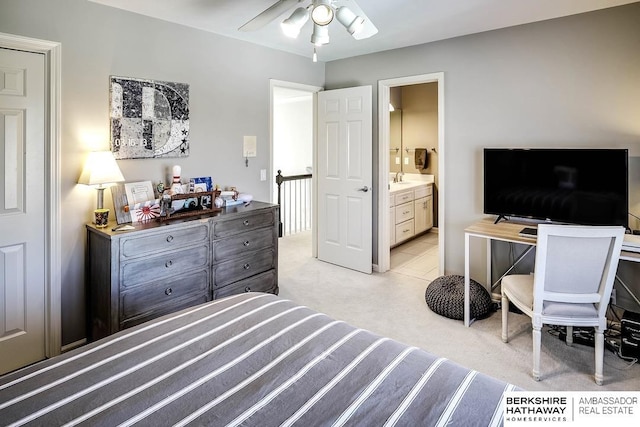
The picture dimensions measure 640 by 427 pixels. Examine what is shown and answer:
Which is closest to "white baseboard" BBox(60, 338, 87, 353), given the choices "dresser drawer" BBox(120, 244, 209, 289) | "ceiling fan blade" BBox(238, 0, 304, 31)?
"dresser drawer" BBox(120, 244, 209, 289)

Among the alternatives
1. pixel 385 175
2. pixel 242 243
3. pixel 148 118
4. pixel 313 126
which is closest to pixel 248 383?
pixel 242 243

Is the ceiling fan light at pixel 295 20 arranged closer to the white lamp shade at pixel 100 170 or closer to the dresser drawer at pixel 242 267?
the white lamp shade at pixel 100 170

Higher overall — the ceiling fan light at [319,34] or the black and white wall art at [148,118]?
the ceiling fan light at [319,34]

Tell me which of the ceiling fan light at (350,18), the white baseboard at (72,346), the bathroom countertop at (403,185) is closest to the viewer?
the ceiling fan light at (350,18)

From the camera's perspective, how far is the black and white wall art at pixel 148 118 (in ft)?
9.73

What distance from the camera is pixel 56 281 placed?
8.93 feet

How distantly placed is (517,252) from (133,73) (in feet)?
11.8

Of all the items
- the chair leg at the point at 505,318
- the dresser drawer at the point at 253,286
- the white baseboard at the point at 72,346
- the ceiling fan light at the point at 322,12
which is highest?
the ceiling fan light at the point at 322,12

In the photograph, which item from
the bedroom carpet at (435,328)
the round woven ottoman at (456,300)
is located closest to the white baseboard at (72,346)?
the bedroom carpet at (435,328)

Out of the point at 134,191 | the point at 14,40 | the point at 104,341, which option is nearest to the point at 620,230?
the point at 104,341

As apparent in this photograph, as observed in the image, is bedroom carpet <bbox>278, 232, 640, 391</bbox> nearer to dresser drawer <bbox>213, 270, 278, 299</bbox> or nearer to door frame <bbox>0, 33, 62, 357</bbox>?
dresser drawer <bbox>213, 270, 278, 299</bbox>

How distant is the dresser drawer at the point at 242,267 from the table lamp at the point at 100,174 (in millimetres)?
872

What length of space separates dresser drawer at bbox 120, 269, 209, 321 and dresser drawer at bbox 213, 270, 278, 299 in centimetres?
15

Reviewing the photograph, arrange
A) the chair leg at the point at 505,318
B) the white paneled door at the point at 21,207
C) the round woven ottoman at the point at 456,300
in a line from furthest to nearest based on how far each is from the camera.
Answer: the round woven ottoman at the point at 456,300, the chair leg at the point at 505,318, the white paneled door at the point at 21,207
